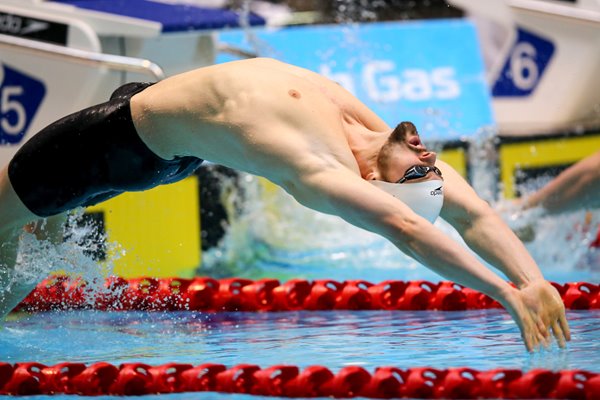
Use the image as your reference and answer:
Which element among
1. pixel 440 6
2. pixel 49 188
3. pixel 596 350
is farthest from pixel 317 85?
pixel 440 6

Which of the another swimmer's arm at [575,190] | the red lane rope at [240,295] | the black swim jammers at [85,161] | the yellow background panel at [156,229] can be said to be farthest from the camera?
the yellow background panel at [156,229]

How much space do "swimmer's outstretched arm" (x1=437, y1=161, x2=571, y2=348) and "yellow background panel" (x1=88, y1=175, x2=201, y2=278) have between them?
255 centimetres

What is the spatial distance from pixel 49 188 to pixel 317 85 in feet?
2.99

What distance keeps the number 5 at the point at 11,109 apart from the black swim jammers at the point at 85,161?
177 centimetres

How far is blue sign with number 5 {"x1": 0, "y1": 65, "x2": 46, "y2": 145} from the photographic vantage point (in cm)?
513

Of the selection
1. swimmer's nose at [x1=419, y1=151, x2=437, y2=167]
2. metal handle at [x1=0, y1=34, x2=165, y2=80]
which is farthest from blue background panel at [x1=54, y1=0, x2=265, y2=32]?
swimmer's nose at [x1=419, y1=151, x2=437, y2=167]

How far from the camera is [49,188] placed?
11.2 ft

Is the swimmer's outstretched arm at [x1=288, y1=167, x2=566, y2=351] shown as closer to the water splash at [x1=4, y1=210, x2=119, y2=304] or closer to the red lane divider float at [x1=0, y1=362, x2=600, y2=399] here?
the red lane divider float at [x1=0, y1=362, x2=600, y2=399]

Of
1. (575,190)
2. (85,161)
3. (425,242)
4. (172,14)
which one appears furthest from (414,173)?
(172,14)

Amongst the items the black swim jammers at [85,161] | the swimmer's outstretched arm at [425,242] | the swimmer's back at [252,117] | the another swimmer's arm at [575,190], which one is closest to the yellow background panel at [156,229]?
the another swimmer's arm at [575,190]

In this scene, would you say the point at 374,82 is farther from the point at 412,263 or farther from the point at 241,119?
the point at 241,119

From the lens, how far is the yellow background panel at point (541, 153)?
22.1ft

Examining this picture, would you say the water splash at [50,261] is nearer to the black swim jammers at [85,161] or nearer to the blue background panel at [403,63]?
the black swim jammers at [85,161]

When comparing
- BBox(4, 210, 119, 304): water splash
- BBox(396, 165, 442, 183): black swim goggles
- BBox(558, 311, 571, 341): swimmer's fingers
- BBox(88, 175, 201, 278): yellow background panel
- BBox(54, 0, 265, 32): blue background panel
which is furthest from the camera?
BBox(54, 0, 265, 32): blue background panel
